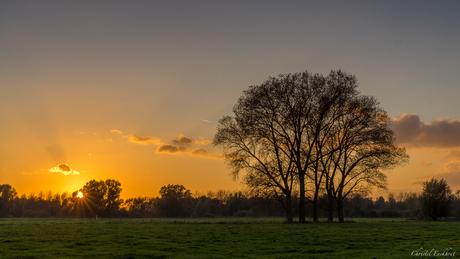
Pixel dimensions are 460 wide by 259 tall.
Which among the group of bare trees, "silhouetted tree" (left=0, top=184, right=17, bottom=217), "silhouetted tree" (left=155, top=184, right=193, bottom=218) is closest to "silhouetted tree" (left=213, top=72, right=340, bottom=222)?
the group of bare trees

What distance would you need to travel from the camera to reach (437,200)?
224 feet

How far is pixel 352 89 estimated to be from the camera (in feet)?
135

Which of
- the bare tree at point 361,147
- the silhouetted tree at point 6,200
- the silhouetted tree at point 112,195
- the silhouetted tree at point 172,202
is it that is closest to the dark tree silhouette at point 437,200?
the bare tree at point 361,147

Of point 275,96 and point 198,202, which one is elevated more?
point 275,96

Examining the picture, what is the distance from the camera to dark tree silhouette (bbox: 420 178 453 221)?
68.1 metres

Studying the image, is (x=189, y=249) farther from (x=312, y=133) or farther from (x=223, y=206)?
(x=223, y=206)

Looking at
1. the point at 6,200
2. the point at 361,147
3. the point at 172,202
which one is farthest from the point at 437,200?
the point at 6,200

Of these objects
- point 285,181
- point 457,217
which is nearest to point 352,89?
point 285,181

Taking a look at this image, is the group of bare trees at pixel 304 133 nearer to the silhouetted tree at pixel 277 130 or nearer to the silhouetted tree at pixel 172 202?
the silhouetted tree at pixel 277 130

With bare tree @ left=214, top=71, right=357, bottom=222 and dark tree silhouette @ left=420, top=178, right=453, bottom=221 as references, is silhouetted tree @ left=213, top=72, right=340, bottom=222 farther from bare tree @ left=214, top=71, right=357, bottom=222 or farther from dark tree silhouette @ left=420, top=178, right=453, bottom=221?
dark tree silhouette @ left=420, top=178, right=453, bottom=221

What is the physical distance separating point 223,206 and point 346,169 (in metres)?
111

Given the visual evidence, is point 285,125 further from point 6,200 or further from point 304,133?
point 6,200

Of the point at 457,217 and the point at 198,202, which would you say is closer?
the point at 457,217

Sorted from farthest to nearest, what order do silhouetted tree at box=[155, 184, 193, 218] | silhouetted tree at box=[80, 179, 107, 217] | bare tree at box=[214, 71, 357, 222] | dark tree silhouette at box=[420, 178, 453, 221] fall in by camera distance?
silhouetted tree at box=[155, 184, 193, 218], silhouetted tree at box=[80, 179, 107, 217], dark tree silhouette at box=[420, 178, 453, 221], bare tree at box=[214, 71, 357, 222]
